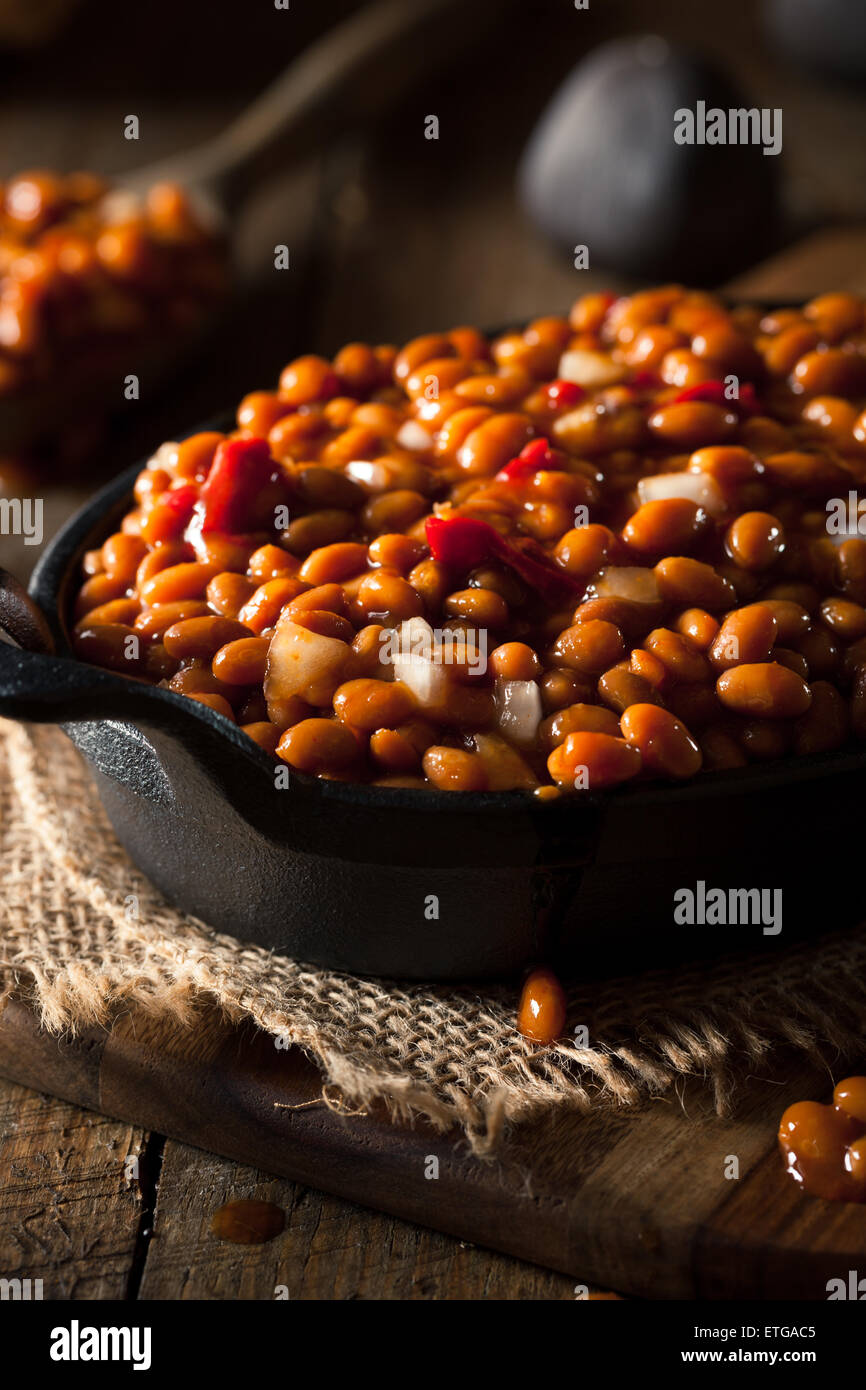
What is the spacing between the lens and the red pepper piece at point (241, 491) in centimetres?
159

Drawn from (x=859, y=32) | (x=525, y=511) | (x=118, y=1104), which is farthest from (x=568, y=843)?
(x=859, y=32)

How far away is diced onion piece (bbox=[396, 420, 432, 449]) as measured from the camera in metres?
1.70

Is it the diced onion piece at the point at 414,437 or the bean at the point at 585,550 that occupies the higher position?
the diced onion piece at the point at 414,437

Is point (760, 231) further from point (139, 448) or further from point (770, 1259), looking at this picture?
point (770, 1259)

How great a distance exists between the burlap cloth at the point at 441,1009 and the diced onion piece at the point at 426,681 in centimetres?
32

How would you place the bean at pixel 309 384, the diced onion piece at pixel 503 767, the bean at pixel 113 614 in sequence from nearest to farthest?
the diced onion piece at pixel 503 767 → the bean at pixel 113 614 → the bean at pixel 309 384

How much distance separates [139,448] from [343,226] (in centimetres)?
93

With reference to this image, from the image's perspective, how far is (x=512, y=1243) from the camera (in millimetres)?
1312

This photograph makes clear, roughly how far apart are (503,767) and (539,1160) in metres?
0.36

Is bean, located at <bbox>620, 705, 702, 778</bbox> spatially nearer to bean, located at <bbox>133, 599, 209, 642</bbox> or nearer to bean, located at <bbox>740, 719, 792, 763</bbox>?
bean, located at <bbox>740, 719, 792, 763</bbox>

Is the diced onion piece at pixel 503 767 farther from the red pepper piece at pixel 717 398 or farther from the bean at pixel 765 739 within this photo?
the red pepper piece at pixel 717 398

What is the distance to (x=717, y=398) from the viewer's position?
172cm

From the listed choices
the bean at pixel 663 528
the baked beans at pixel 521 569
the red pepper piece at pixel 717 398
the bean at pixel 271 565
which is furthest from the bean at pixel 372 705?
the red pepper piece at pixel 717 398

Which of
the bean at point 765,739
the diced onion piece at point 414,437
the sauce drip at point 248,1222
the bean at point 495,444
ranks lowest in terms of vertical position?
the sauce drip at point 248,1222
